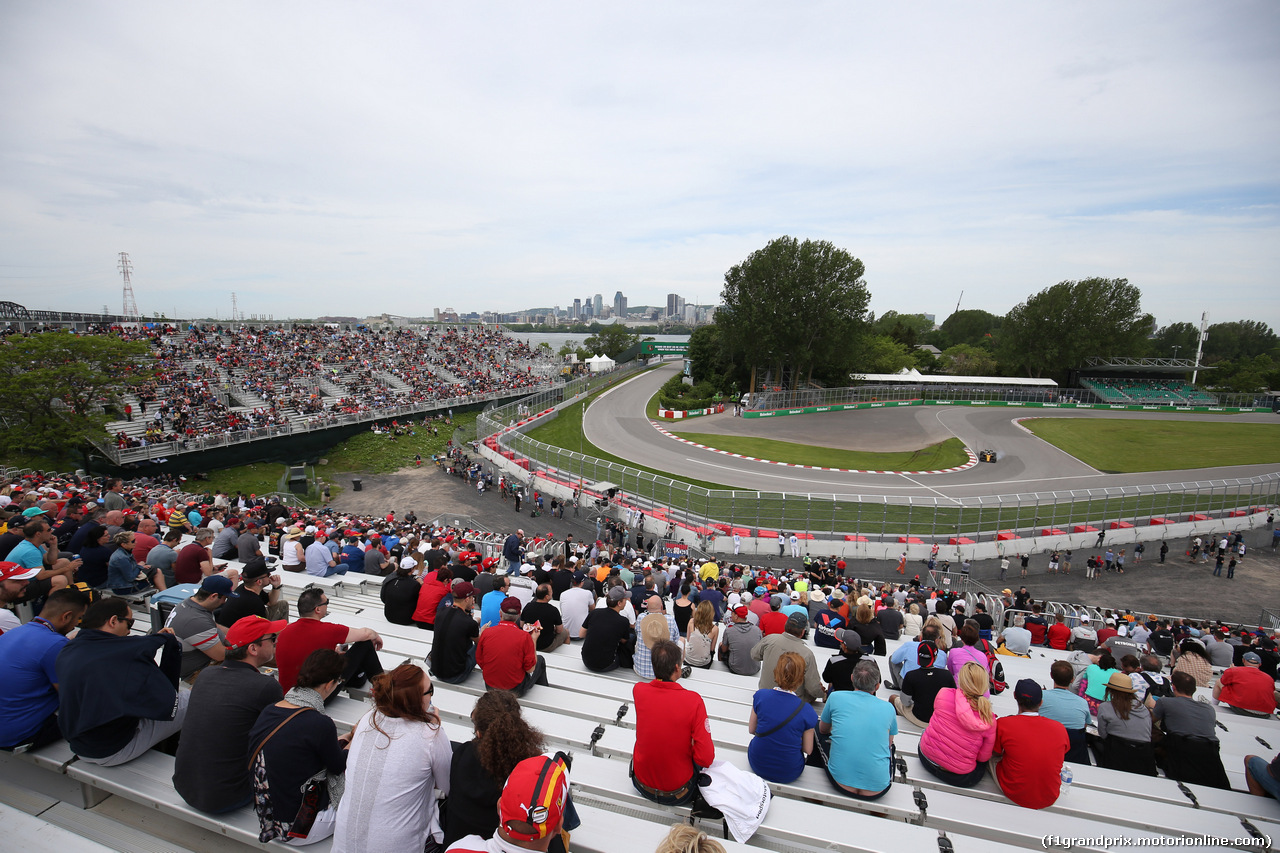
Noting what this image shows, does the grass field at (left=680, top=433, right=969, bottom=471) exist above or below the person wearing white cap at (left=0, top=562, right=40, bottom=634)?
below

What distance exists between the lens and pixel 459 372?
182ft

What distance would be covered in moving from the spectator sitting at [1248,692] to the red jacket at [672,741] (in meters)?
7.60

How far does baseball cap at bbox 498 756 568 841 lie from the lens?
264 cm

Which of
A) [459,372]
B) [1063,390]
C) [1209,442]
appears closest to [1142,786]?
[1209,442]

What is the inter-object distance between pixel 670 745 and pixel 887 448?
1378 inches

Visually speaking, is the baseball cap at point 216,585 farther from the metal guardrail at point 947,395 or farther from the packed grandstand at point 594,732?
the metal guardrail at point 947,395

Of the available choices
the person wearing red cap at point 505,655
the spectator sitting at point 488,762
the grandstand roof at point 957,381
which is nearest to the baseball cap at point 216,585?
the person wearing red cap at point 505,655

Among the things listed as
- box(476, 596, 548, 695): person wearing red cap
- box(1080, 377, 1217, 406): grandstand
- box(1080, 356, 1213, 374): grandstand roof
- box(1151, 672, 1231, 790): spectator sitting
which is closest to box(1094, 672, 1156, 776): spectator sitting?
box(1151, 672, 1231, 790): spectator sitting

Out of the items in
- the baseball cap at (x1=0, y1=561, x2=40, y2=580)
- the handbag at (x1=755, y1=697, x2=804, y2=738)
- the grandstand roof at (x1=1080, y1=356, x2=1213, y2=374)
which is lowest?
the handbag at (x1=755, y1=697, x2=804, y2=738)

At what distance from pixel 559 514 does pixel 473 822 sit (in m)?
20.4

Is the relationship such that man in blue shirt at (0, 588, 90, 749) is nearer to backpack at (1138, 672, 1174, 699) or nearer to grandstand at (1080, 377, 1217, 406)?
backpack at (1138, 672, 1174, 699)

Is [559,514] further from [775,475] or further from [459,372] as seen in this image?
[459,372]

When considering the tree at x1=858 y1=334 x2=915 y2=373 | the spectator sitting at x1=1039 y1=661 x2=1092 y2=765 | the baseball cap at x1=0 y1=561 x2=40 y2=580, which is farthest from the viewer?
the tree at x1=858 y1=334 x2=915 y2=373

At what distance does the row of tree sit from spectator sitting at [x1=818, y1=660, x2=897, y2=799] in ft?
156
